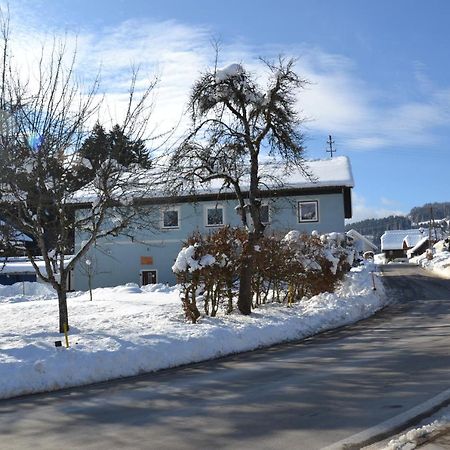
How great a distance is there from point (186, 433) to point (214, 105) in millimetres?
14136

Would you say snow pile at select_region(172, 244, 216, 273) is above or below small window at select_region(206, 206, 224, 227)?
below

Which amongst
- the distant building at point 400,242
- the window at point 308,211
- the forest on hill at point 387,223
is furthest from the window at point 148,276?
the forest on hill at point 387,223

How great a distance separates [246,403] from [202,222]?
27.3m

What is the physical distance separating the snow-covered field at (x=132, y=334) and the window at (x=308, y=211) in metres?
9.51

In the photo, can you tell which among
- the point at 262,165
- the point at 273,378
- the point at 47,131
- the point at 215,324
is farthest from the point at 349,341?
the point at 262,165

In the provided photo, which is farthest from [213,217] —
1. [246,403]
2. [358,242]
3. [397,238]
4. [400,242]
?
[397,238]

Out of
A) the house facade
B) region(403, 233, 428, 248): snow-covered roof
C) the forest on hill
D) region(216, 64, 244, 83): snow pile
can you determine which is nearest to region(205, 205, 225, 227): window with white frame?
the house facade

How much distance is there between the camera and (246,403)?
7324 mm

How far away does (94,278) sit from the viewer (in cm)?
3650

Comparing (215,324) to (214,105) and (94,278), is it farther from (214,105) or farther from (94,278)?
(94,278)

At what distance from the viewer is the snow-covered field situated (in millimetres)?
9711

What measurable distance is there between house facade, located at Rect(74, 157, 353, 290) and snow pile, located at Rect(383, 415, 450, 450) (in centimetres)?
2531

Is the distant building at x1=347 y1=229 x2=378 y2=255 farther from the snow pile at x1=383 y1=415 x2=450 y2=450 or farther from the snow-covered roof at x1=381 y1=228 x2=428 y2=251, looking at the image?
the snow pile at x1=383 y1=415 x2=450 y2=450

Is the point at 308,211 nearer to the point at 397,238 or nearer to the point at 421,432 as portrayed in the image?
the point at 421,432
